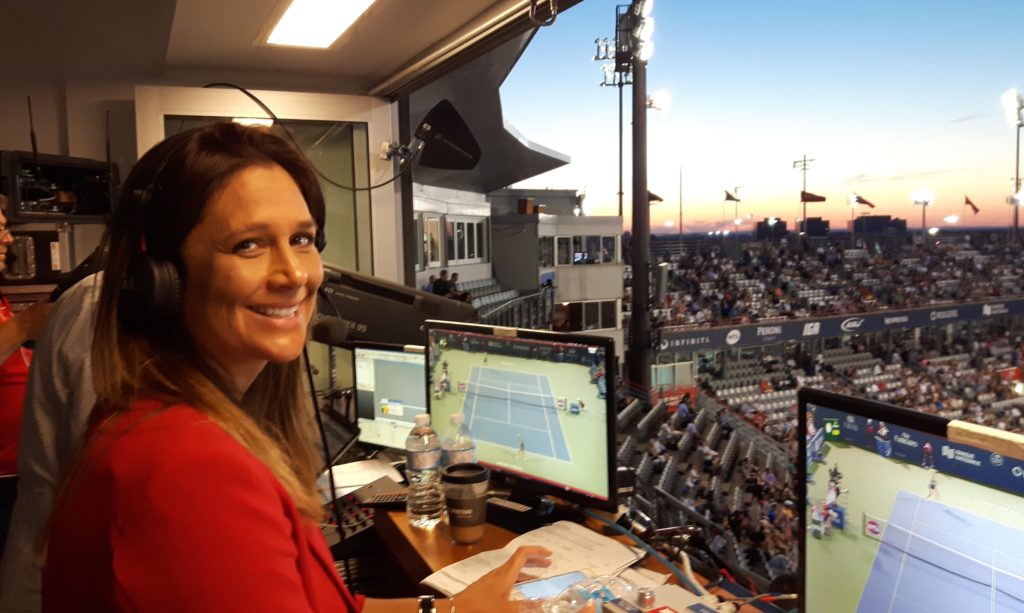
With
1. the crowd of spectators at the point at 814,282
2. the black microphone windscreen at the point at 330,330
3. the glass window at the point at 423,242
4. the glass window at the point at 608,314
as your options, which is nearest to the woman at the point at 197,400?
the black microphone windscreen at the point at 330,330

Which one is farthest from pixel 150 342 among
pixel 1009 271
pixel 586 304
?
pixel 586 304

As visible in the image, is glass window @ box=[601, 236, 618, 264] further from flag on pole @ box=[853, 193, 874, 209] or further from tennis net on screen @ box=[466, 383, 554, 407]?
tennis net on screen @ box=[466, 383, 554, 407]

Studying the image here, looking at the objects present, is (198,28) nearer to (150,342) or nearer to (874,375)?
(150,342)

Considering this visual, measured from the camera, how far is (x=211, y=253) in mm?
792

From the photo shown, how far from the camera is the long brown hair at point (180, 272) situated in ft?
2.46

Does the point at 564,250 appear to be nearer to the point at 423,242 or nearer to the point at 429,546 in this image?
the point at 423,242

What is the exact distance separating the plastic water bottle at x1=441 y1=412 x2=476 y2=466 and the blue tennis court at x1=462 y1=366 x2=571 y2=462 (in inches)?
0.9

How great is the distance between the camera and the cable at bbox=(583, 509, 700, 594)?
1.32 m

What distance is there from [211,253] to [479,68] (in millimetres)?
8671

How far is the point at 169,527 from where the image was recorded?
60cm

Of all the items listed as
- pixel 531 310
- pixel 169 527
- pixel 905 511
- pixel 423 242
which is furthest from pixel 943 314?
pixel 169 527

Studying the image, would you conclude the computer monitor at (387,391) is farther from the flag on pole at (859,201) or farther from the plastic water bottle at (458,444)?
the flag on pole at (859,201)

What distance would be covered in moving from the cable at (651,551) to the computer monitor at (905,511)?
36 cm

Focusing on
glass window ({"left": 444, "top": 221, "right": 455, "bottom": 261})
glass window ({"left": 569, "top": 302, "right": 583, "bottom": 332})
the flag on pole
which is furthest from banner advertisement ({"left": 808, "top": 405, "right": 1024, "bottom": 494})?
glass window ({"left": 569, "top": 302, "right": 583, "bottom": 332})
